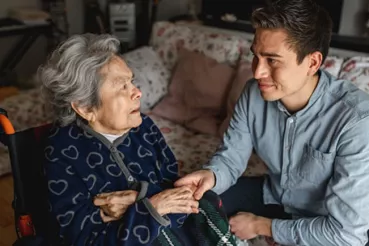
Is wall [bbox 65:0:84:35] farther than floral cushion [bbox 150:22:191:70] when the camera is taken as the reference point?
Yes

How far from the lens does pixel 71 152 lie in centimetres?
131

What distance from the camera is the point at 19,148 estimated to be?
4.69 feet

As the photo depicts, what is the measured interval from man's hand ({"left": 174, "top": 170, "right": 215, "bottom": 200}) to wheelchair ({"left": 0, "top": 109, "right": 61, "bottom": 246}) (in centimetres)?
44

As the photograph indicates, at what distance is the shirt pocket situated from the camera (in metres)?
1.37

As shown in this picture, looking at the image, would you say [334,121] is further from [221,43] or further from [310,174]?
[221,43]

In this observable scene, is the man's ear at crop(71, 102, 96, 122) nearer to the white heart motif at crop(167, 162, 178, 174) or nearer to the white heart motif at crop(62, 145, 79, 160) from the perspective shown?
the white heart motif at crop(62, 145, 79, 160)

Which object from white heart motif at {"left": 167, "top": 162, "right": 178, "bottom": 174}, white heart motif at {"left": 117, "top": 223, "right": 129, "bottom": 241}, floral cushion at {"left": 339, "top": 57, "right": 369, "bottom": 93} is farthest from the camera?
floral cushion at {"left": 339, "top": 57, "right": 369, "bottom": 93}

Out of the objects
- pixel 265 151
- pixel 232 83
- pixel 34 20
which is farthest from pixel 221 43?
pixel 34 20

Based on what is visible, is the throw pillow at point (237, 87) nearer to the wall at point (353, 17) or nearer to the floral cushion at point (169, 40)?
the floral cushion at point (169, 40)

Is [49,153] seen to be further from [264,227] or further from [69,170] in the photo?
[264,227]

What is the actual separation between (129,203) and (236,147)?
52 centimetres

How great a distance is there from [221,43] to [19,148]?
154 centimetres

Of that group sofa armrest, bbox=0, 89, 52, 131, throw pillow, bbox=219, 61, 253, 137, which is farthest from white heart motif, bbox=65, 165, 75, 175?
sofa armrest, bbox=0, 89, 52, 131

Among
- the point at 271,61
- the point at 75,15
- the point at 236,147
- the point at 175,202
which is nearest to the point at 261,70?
the point at 271,61
